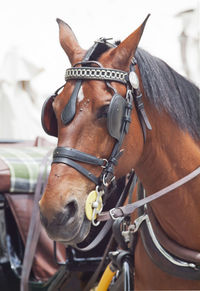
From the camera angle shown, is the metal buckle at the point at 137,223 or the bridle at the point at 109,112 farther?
the metal buckle at the point at 137,223

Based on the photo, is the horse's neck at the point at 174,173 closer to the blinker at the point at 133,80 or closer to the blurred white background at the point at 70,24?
the blinker at the point at 133,80

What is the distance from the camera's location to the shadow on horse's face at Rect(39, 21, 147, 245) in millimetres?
1188

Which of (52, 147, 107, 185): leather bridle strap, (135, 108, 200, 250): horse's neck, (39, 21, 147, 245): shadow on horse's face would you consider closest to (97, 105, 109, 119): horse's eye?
(39, 21, 147, 245): shadow on horse's face

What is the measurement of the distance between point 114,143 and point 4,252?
4.06 feet

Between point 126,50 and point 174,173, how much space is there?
16.3 inches

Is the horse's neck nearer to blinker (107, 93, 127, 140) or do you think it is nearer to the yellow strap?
blinker (107, 93, 127, 140)

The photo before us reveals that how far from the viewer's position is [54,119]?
4.54 ft

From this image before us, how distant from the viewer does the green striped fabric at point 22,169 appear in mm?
2146

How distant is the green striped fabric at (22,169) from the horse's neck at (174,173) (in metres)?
0.87

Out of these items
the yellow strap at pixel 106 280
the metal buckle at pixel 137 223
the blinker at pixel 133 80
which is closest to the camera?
the blinker at pixel 133 80

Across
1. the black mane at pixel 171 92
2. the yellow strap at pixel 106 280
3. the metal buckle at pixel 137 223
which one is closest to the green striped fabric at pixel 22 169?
the yellow strap at pixel 106 280

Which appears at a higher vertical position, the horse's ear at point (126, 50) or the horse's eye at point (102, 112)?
the horse's ear at point (126, 50)

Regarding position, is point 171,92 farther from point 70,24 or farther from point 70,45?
point 70,24

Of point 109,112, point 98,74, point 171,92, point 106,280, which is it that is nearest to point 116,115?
point 109,112
